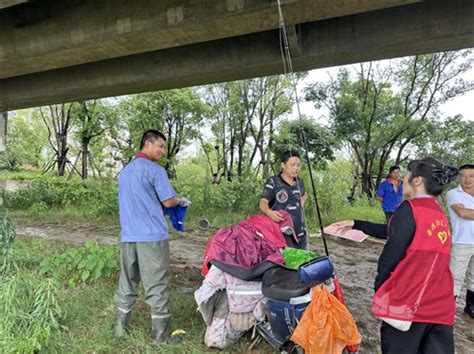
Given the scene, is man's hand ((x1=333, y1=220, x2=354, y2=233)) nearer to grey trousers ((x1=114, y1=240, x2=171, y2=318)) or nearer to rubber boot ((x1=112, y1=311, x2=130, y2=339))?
grey trousers ((x1=114, y1=240, x2=171, y2=318))

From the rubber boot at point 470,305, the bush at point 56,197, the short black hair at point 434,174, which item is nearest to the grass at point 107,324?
the short black hair at point 434,174

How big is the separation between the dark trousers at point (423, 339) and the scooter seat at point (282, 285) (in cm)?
64

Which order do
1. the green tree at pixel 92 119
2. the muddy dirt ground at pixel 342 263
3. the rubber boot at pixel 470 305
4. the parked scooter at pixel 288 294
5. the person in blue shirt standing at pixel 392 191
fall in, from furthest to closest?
the green tree at pixel 92 119 < the person in blue shirt standing at pixel 392 191 < the rubber boot at pixel 470 305 < the muddy dirt ground at pixel 342 263 < the parked scooter at pixel 288 294

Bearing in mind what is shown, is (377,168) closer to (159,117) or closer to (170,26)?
(159,117)

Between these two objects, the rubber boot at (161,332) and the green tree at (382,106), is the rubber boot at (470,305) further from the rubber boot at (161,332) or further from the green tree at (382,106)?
the green tree at (382,106)

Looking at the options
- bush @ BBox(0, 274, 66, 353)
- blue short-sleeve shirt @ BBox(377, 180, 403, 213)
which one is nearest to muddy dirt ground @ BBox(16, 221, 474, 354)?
blue short-sleeve shirt @ BBox(377, 180, 403, 213)

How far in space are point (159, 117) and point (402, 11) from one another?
16555mm

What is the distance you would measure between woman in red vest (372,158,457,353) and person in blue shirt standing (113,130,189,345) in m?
1.87

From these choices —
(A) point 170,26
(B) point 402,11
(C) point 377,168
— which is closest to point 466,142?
(C) point 377,168

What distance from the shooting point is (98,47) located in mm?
4355

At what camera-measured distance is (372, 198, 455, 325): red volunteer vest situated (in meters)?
1.86

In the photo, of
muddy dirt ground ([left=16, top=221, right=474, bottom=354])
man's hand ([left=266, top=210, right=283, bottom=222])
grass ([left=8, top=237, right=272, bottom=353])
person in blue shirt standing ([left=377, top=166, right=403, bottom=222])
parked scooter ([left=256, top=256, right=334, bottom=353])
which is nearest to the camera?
parked scooter ([left=256, top=256, right=334, bottom=353])

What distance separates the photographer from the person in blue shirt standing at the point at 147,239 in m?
2.84

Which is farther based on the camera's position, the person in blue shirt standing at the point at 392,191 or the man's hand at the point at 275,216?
the person in blue shirt standing at the point at 392,191
